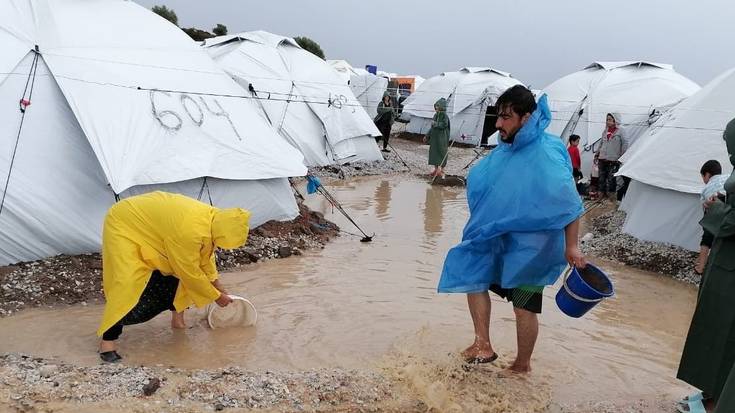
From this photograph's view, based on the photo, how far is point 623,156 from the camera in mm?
10133

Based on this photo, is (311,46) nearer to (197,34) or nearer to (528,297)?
(197,34)

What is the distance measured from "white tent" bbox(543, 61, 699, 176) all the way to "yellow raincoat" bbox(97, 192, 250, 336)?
11403 millimetres

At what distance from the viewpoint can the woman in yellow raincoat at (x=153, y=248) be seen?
3.51 metres

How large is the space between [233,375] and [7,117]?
3375 millimetres

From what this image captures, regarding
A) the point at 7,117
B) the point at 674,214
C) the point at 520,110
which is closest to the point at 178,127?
the point at 7,117

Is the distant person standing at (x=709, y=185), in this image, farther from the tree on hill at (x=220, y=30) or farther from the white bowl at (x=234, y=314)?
the tree on hill at (x=220, y=30)

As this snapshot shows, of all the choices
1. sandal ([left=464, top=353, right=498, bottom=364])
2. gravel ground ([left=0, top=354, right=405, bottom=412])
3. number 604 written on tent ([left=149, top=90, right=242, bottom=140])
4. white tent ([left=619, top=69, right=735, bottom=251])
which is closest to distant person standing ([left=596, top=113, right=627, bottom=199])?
white tent ([left=619, top=69, right=735, bottom=251])

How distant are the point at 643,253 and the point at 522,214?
4.42 m

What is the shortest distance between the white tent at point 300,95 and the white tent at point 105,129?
4429 mm

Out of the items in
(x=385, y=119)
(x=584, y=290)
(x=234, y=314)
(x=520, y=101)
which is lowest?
(x=234, y=314)

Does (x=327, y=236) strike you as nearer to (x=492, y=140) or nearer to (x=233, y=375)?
(x=233, y=375)

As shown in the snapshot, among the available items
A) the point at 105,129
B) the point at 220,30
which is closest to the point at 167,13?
the point at 220,30

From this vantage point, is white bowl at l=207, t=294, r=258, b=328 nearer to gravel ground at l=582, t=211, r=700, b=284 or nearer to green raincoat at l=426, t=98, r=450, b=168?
gravel ground at l=582, t=211, r=700, b=284

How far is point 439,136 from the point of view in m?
12.1
